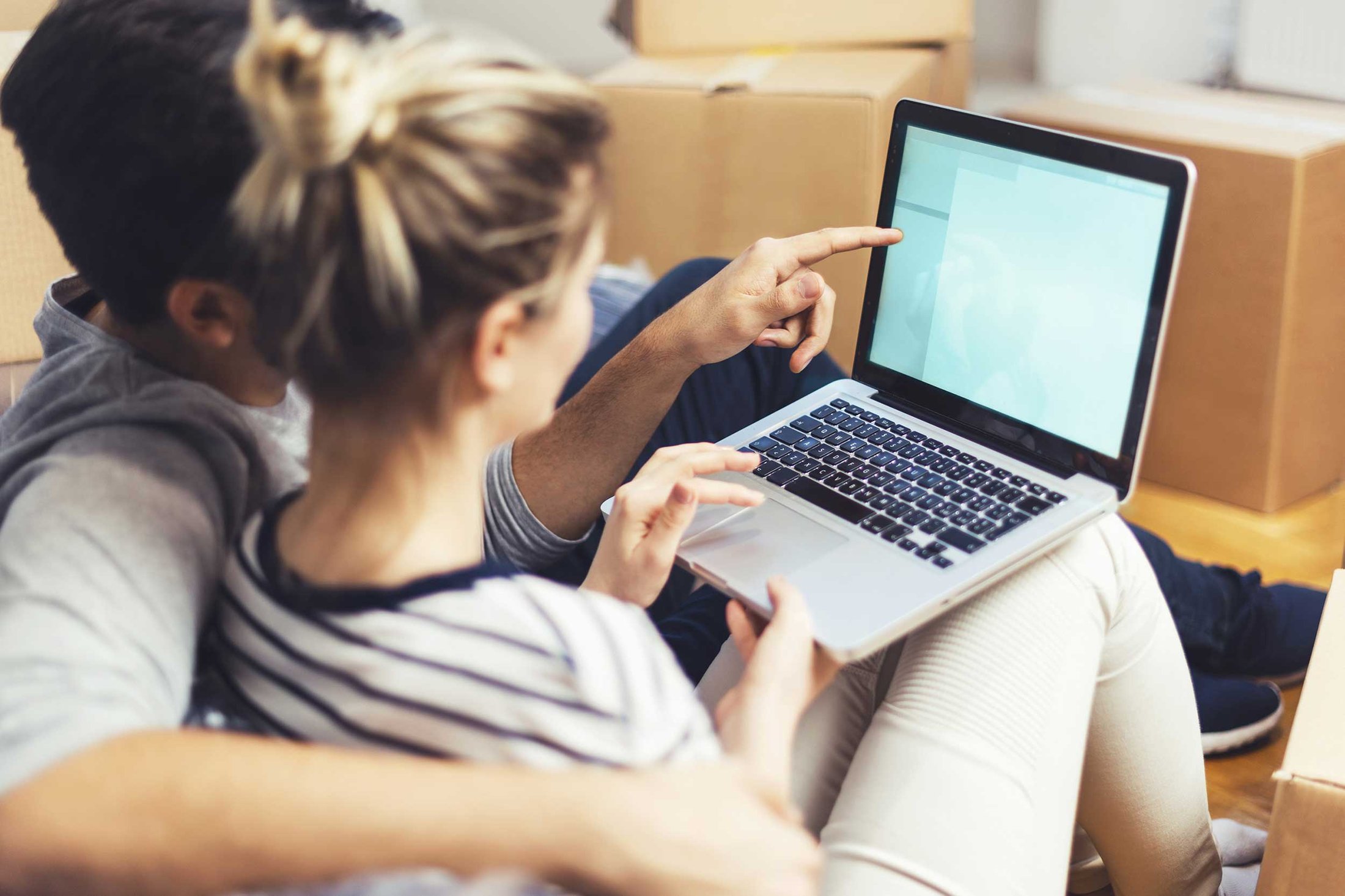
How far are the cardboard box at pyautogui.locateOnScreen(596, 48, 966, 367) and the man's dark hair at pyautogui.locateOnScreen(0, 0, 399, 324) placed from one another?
0.91m

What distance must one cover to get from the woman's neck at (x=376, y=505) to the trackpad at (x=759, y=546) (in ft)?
0.79

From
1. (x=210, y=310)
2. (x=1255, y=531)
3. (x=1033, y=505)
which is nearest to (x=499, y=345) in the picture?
(x=210, y=310)

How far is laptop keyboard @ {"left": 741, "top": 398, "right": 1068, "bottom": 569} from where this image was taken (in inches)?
29.8

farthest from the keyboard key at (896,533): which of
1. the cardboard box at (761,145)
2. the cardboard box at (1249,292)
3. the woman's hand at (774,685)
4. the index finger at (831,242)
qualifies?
the cardboard box at (1249,292)

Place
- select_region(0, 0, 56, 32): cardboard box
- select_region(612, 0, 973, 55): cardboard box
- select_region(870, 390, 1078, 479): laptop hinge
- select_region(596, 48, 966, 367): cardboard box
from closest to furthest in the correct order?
select_region(870, 390, 1078, 479): laptop hinge < select_region(0, 0, 56, 32): cardboard box < select_region(596, 48, 966, 367): cardboard box < select_region(612, 0, 973, 55): cardboard box

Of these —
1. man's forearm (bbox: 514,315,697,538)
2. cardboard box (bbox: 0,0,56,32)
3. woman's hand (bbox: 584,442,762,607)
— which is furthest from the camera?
cardboard box (bbox: 0,0,56,32)

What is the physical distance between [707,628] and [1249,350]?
2.76 feet

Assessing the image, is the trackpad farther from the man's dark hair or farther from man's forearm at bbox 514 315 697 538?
the man's dark hair

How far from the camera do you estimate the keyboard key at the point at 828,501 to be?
2.60 ft

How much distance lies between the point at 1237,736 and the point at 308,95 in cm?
101

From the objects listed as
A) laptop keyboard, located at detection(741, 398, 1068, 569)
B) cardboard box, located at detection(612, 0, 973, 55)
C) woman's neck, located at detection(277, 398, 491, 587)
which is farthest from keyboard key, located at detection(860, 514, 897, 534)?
cardboard box, located at detection(612, 0, 973, 55)

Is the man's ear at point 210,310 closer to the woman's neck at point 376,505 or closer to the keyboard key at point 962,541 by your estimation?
the woman's neck at point 376,505

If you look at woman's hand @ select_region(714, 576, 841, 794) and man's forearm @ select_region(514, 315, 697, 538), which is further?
man's forearm @ select_region(514, 315, 697, 538)

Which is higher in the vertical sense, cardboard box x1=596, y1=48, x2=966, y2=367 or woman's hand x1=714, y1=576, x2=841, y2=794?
cardboard box x1=596, y1=48, x2=966, y2=367
